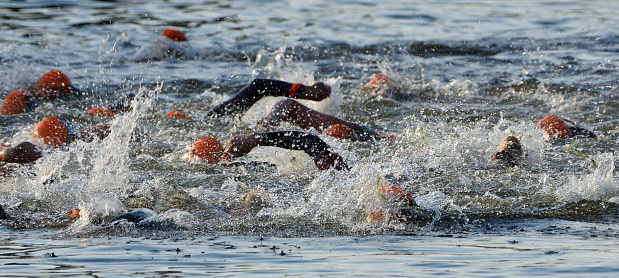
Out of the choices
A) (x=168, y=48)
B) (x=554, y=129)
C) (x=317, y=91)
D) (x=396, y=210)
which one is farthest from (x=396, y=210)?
(x=168, y=48)

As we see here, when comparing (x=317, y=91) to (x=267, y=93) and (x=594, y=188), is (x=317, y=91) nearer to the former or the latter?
(x=267, y=93)

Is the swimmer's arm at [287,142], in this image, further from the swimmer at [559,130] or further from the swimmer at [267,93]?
the swimmer at [559,130]

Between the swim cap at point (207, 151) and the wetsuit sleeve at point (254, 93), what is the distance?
2.37 ft

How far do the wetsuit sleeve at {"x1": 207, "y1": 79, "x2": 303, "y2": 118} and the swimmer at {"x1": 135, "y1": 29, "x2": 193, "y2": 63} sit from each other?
526 cm

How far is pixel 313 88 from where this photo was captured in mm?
6672

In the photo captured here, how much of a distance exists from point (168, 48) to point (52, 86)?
3354mm

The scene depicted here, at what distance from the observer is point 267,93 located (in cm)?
703

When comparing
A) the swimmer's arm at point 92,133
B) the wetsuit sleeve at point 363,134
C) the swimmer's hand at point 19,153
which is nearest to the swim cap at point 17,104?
the swimmer's arm at point 92,133

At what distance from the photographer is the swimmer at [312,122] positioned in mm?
6891

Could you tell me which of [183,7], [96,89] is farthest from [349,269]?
[183,7]

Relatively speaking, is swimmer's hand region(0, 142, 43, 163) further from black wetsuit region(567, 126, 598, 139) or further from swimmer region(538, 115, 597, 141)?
black wetsuit region(567, 126, 598, 139)

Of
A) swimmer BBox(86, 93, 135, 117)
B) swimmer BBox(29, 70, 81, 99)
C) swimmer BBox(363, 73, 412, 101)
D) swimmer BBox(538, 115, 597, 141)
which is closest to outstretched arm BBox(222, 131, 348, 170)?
swimmer BBox(538, 115, 597, 141)

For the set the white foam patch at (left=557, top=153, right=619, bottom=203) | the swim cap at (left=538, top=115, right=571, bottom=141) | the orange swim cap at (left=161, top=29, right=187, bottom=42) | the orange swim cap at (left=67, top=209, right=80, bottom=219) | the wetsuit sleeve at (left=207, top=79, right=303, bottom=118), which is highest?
the orange swim cap at (left=161, top=29, right=187, bottom=42)

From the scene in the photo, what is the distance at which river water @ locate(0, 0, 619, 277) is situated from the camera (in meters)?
3.93
